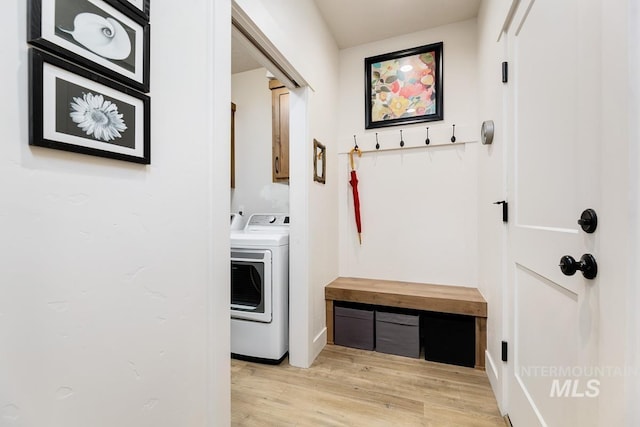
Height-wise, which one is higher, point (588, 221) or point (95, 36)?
point (95, 36)

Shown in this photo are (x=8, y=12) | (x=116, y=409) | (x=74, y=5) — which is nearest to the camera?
(x=8, y=12)

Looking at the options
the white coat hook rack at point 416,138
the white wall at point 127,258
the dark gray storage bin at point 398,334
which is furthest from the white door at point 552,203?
the white wall at point 127,258

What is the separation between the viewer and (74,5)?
27.3 inches

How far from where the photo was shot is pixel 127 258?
824 millimetres

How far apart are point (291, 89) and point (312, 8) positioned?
0.66m

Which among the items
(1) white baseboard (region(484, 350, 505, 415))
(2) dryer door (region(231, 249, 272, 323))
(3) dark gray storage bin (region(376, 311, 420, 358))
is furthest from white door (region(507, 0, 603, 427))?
(2) dryer door (region(231, 249, 272, 323))

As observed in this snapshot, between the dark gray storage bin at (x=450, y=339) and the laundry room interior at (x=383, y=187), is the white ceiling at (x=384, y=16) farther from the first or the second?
the dark gray storage bin at (x=450, y=339)

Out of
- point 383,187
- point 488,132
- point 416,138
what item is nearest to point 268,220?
point 383,187

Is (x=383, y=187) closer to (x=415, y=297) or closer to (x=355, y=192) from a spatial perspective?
(x=355, y=192)

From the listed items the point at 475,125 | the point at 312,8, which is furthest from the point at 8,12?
the point at 475,125

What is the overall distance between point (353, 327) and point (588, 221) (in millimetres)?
1867

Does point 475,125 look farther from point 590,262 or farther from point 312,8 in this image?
point 590,262

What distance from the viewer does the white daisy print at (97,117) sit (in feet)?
2.30

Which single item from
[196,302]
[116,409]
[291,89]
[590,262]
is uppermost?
[291,89]
